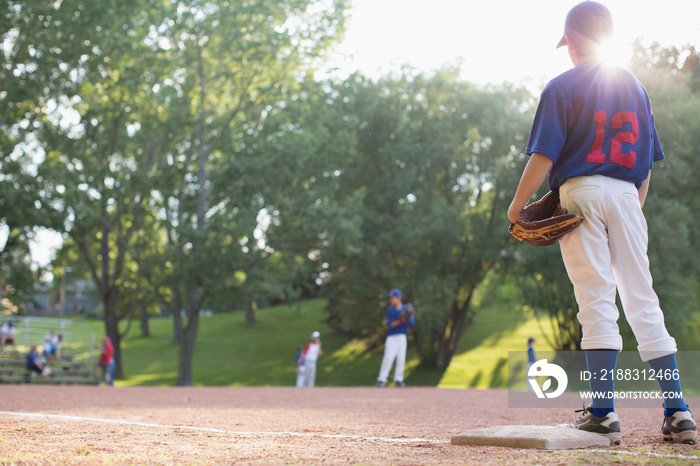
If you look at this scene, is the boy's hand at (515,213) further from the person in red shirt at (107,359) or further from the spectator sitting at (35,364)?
the person in red shirt at (107,359)

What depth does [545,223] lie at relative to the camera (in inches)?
142

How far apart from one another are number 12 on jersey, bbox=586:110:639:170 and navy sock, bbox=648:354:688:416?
109 centimetres

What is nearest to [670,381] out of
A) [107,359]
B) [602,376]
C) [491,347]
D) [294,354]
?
[602,376]

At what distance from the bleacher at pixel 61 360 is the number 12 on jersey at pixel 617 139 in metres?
21.3

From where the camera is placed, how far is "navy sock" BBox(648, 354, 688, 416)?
3.44m

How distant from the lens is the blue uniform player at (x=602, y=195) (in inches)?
137

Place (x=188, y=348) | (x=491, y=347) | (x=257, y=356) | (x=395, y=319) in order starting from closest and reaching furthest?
(x=395, y=319) → (x=188, y=348) → (x=491, y=347) → (x=257, y=356)

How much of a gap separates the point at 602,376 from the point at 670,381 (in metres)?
0.35

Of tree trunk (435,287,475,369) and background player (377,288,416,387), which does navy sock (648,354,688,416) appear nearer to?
background player (377,288,416,387)

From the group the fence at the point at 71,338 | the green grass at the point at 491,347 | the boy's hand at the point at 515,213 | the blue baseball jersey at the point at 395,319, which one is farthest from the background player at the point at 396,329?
the fence at the point at 71,338

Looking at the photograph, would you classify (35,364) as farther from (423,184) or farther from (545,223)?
(545,223)

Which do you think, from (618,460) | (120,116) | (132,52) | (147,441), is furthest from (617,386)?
(120,116)

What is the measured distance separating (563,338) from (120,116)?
800 inches

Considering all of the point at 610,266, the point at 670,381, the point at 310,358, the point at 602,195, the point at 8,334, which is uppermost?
the point at 602,195
